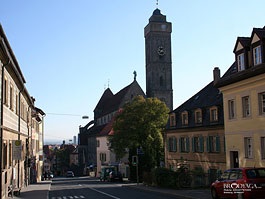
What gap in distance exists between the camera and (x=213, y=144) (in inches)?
1331

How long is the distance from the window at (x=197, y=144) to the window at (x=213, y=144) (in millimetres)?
1235

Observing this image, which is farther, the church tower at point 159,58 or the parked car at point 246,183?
the church tower at point 159,58

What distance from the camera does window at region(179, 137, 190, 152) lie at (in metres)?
38.5

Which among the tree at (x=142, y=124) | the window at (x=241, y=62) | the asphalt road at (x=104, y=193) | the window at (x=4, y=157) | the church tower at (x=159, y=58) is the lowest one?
the asphalt road at (x=104, y=193)

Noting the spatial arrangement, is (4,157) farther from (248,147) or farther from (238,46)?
(238,46)

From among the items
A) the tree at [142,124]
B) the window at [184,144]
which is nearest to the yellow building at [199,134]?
the window at [184,144]

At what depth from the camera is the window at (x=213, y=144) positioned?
107ft

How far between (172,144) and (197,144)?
5798 mm

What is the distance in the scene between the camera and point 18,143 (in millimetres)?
22938

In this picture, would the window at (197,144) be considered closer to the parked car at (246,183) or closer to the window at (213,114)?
the window at (213,114)

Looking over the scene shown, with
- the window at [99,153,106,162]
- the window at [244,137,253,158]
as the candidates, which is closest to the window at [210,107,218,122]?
the window at [244,137,253,158]

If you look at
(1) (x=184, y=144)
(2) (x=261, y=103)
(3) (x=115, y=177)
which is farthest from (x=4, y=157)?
(3) (x=115, y=177)

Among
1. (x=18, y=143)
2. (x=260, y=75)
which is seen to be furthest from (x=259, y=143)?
(x=18, y=143)

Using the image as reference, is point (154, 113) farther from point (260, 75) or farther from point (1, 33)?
point (1, 33)
